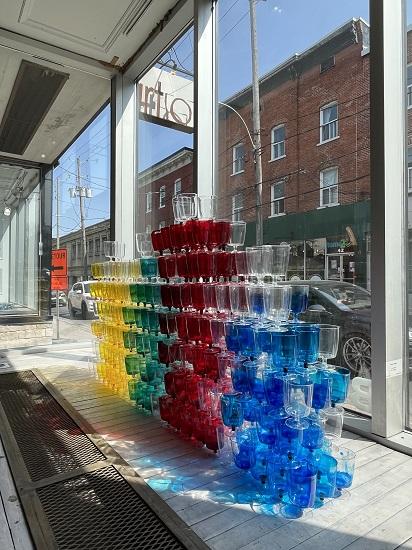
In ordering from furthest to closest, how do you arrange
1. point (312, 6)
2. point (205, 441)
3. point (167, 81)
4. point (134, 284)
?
point (167, 81)
point (134, 284)
point (312, 6)
point (205, 441)

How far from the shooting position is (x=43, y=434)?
2.36 m

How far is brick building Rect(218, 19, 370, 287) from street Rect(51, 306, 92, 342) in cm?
326

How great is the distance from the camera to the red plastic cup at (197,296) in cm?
222

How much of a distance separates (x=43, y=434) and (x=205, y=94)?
2865 millimetres

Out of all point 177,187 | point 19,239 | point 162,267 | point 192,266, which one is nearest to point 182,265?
point 192,266

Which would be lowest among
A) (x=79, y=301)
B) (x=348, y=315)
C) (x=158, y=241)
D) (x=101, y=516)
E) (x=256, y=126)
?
(x=101, y=516)

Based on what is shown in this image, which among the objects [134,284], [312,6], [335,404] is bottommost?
[335,404]

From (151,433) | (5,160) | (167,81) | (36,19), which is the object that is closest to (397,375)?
(151,433)

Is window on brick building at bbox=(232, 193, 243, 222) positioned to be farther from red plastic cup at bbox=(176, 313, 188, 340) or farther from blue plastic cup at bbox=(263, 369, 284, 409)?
blue plastic cup at bbox=(263, 369, 284, 409)

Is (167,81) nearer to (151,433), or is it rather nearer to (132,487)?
(151,433)

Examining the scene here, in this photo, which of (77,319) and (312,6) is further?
(77,319)

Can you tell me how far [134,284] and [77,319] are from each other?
323cm

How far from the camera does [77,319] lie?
571 cm

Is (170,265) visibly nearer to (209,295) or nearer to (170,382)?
(209,295)
